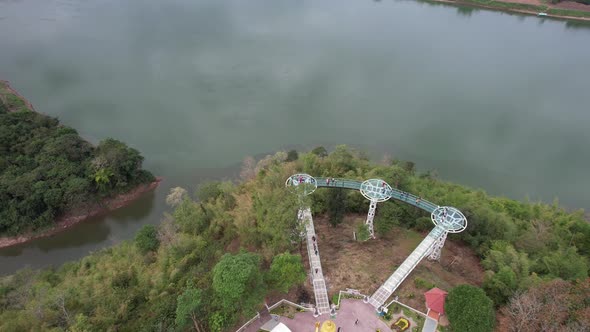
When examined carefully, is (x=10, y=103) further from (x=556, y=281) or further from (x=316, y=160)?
(x=556, y=281)

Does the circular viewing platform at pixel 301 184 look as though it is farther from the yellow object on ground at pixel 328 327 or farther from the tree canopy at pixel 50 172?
the tree canopy at pixel 50 172

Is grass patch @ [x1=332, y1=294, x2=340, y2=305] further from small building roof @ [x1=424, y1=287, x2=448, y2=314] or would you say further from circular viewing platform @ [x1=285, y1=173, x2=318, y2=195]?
circular viewing platform @ [x1=285, y1=173, x2=318, y2=195]

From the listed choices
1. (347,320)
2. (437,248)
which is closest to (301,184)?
(347,320)

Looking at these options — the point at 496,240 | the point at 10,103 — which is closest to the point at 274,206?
the point at 496,240

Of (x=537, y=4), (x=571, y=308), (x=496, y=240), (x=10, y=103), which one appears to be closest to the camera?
(x=571, y=308)

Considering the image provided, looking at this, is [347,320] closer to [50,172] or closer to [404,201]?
[404,201]

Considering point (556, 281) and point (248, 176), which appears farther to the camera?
point (248, 176)

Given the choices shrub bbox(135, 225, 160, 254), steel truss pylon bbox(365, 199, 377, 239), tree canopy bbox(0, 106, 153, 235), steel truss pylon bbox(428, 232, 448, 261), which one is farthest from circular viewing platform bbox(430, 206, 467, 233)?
tree canopy bbox(0, 106, 153, 235)
